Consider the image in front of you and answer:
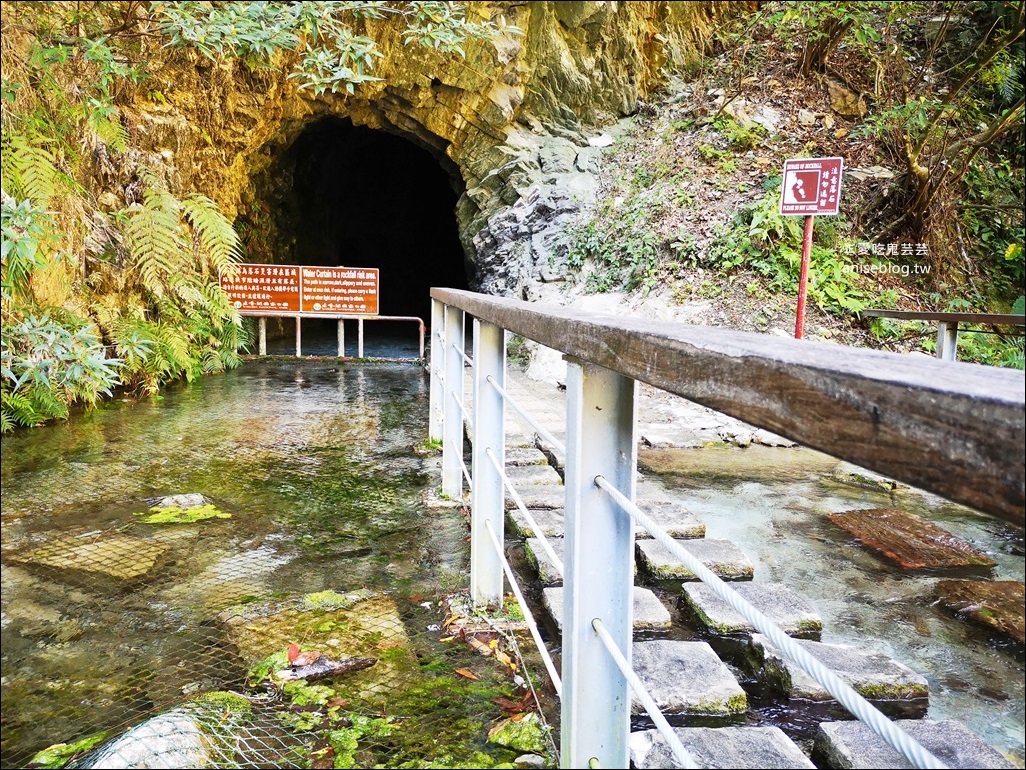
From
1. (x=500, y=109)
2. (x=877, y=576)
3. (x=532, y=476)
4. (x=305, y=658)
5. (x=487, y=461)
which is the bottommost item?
(x=877, y=576)

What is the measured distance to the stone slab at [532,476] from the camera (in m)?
4.07

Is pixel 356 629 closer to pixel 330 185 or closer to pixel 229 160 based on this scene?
pixel 229 160

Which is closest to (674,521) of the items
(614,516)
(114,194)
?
(614,516)

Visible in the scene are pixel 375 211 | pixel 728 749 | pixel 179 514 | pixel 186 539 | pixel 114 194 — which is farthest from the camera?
pixel 375 211

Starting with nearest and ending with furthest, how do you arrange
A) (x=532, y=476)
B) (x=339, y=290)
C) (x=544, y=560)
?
(x=544, y=560)
(x=532, y=476)
(x=339, y=290)

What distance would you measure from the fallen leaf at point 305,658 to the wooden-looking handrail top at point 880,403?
1.83 meters

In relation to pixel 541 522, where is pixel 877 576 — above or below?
below

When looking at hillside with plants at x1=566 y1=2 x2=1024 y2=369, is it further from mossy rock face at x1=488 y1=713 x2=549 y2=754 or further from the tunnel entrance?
mossy rock face at x1=488 y1=713 x2=549 y2=754

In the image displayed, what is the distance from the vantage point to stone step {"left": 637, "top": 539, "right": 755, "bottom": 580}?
3.01 m

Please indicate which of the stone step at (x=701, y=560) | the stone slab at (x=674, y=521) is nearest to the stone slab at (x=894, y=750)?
the stone step at (x=701, y=560)

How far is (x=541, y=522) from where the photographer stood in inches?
133

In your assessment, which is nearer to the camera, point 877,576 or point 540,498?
point 877,576

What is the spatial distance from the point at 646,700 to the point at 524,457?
11.7ft

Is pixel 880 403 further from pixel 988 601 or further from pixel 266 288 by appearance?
pixel 266 288
